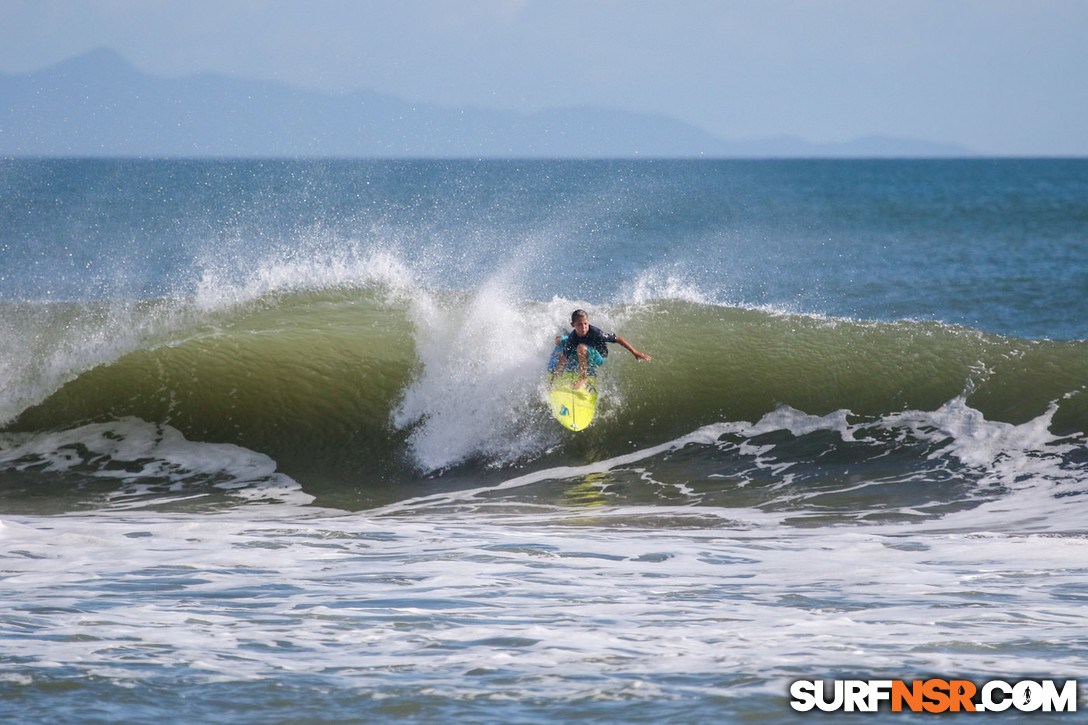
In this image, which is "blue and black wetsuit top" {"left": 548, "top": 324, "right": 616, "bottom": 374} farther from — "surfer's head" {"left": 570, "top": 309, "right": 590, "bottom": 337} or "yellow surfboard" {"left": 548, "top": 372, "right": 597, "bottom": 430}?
"yellow surfboard" {"left": 548, "top": 372, "right": 597, "bottom": 430}

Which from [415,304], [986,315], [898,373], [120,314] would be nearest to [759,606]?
[898,373]

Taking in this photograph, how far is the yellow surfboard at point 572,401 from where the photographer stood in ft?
36.0

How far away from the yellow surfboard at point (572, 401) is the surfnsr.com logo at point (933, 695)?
6.56 meters

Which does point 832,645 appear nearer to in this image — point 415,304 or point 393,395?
point 393,395

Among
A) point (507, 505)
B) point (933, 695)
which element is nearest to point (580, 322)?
point (507, 505)

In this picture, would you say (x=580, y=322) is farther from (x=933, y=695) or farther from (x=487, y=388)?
(x=933, y=695)

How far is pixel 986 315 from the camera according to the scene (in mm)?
22250

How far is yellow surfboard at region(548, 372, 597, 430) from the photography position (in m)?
11.0

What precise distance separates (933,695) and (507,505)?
17.5ft

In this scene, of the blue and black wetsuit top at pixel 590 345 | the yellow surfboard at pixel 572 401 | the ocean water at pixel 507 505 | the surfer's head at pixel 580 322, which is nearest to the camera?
the ocean water at pixel 507 505

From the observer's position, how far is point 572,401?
36.0 ft

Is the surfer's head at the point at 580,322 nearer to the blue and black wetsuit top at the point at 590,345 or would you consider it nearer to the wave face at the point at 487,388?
the blue and black wetsuit top at the point at 590,345

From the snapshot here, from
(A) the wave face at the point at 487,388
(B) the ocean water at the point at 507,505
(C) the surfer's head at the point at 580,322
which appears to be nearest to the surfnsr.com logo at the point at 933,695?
(B) the ocean water at the point at 507,505

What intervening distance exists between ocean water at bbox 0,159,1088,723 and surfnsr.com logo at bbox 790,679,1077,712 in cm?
10
